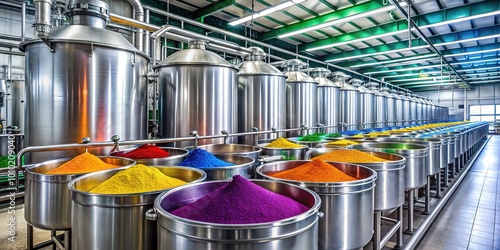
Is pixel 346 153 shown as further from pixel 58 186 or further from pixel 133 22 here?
pixel 133 22

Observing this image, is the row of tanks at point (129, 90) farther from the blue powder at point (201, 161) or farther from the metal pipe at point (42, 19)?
the blue powder at point (201, 161)

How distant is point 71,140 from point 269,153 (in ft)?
5.25

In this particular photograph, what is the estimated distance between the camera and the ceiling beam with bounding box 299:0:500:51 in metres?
5.54

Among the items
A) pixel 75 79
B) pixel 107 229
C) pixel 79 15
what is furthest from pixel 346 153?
pixel 79 15

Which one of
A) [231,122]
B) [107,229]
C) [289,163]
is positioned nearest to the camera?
[107,229]

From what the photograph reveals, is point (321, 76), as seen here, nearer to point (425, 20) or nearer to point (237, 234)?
point (425, 20)

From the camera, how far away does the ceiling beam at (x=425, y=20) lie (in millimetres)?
5539

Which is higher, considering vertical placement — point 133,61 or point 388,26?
point 388,26

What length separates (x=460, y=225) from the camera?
3150 millimetres

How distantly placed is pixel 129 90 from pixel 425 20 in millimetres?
6570

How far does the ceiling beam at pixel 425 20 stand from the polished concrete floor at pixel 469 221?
3.40m

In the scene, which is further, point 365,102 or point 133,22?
point 365,102

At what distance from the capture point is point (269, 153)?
2.28m

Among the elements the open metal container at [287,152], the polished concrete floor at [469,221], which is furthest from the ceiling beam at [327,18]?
the open metal container at [287,152]
